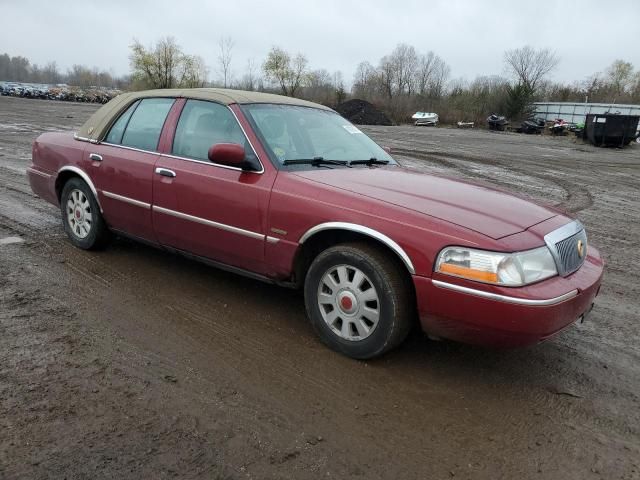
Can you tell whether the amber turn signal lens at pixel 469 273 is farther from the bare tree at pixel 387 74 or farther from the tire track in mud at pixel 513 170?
the bare tree at pixel 387 74

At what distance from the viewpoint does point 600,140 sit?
26516 millimetres

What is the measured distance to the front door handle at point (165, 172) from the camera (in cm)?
405

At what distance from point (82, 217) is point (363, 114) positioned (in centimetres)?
4449

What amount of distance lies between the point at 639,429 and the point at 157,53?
84.3m

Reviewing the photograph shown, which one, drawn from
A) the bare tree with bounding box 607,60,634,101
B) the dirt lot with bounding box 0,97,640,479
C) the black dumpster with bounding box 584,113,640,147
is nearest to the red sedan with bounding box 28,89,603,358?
the dirt lot with bounding box 0,97,640,479

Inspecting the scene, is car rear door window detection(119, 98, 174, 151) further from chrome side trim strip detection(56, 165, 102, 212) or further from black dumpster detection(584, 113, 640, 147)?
black dumpster detection(584, 113, 640, 147)

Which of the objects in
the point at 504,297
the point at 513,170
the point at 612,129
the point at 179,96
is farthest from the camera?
the point at 612,129

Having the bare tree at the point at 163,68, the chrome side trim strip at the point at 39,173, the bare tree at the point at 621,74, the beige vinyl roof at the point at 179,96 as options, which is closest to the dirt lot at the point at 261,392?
the chrome side trim strip at the point at 39,173

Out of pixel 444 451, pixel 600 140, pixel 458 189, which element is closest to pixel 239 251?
pixel 458 189

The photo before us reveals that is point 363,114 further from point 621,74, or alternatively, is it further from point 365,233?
point 621,74

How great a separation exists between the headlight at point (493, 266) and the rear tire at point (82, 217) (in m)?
3.48

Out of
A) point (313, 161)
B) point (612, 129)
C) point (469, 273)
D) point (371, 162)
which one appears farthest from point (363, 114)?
point (469, 273)

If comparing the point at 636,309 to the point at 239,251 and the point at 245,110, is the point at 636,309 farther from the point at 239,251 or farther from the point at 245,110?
the point at 245,110

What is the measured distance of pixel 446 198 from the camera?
330cm
